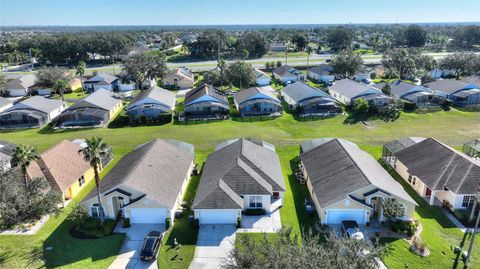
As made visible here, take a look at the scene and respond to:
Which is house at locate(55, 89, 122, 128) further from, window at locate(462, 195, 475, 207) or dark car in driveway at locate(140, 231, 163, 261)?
window at locate(462, 195, 475, 207)

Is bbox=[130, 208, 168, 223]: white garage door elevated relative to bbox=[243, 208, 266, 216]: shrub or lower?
elevated

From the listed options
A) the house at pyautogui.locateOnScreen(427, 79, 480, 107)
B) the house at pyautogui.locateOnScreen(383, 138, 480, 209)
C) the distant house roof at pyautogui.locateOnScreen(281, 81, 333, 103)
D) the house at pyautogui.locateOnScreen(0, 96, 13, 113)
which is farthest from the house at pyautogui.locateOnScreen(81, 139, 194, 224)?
the house at pyautogui.locateOnScreen(427, 79, 480, 107)

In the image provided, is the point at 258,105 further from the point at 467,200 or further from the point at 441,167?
the point at 467,200

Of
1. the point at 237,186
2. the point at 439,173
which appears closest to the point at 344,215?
the point at 237,186

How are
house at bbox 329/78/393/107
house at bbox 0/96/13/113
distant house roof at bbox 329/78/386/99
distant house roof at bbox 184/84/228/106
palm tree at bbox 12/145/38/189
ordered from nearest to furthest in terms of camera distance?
1. palm tree at bbox 12/145/38/189
2. distant house roof at bbox 184/84/228/106
3. house at bbox 329/78/393/107
4. distant house roof at bbox 329/78/386/99
5. house at bbox 0/96/13/113

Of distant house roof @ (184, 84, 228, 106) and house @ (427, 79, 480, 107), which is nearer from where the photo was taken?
distant house roof @ (184, 84, 228, 106)

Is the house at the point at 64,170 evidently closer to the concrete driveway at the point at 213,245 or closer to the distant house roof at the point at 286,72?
the concrete driveway at the point at 213,245

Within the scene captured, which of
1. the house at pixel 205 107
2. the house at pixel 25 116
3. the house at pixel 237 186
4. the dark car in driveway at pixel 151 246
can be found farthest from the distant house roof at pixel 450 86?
the house at pixel 25 116
